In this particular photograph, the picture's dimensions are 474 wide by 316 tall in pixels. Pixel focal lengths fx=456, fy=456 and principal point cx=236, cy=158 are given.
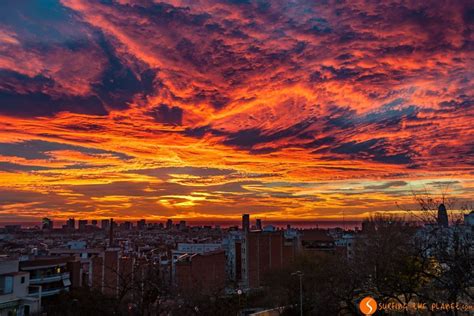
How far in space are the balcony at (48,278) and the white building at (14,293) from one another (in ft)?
11.6

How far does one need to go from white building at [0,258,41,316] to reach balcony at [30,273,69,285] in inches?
140

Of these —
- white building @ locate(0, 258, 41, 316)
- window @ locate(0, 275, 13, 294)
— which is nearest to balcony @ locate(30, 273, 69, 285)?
white building @ locate(0, 258, 41, 316)

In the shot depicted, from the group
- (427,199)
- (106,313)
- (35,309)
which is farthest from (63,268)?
(427,199)

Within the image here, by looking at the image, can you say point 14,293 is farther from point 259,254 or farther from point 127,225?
point 127,225

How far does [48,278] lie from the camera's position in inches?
1293

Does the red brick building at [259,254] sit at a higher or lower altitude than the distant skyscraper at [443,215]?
lower

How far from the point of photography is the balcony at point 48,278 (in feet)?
104

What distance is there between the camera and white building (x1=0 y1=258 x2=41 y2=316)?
26031mm

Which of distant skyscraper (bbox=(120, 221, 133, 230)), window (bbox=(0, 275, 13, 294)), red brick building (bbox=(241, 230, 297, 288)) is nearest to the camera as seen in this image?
window (bbox=(0, 275, 13, 294))

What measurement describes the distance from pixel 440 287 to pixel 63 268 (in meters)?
30.6

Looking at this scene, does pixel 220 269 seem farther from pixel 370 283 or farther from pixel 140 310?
pixel 140 310

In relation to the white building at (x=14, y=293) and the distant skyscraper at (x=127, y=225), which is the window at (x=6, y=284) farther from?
the distant skyscraper at (x=127, y=225)

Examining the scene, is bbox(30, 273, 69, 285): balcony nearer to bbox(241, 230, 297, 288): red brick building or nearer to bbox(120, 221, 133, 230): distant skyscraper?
bbox(241, 230, 297, 288): red brick building

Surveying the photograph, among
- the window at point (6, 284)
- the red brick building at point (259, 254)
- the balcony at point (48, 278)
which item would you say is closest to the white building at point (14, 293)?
the window at point (6, 284)
